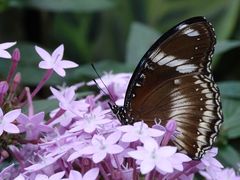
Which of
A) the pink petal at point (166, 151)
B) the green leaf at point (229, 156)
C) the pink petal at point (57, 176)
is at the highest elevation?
the pink petal at point (166, 151)

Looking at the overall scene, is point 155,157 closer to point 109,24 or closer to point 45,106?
point 45,106

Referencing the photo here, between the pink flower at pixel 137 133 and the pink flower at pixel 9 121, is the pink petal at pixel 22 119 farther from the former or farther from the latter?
the pink flower at pixel 137 133

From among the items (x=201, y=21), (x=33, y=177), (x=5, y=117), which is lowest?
(x=33, y=177)

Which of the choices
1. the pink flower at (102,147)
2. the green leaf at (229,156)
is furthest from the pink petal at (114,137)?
the green leaf at (229,156)

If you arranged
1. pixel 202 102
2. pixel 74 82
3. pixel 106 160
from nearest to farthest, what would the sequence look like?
pixel 106 160
pixel 202 102
pixel 74 82

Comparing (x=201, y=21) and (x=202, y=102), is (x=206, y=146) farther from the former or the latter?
(x=201, y=21)

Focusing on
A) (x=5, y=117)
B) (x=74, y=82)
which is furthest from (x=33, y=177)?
(x=74, y=82)

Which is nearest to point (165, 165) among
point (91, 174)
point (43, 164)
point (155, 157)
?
point (155, 157)
